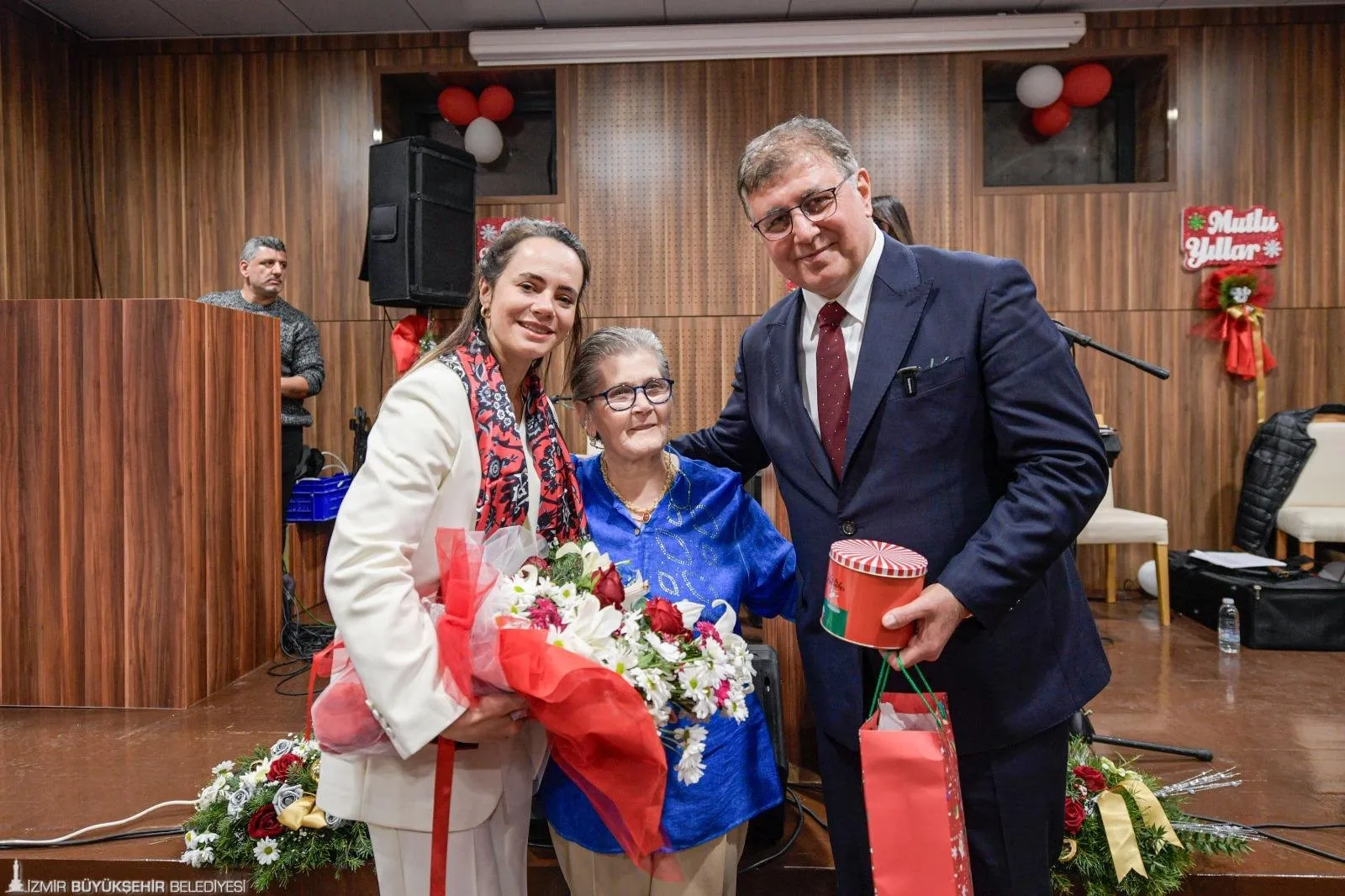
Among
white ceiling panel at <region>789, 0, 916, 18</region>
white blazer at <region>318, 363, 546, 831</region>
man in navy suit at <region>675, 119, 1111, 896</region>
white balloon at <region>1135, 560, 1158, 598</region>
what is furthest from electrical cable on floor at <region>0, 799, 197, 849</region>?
white ceiling panel at <region>789, 0, 916, 18</region>

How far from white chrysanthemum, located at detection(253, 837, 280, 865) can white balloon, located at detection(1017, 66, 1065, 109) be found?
5.65 metres

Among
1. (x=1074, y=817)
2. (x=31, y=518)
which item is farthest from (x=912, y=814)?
(x=31, y=518)

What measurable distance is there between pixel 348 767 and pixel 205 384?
2460 mm

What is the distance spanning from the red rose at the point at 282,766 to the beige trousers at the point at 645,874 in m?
1.10

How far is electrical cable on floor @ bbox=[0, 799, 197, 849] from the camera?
2033mm

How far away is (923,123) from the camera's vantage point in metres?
5.14

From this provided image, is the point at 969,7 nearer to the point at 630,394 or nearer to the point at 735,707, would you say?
the point at 630,394

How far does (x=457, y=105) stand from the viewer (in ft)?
17.8

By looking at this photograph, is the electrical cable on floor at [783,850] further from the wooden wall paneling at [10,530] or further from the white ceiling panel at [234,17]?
the white ceiling panel at [234,17]

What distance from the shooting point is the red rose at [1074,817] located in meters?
1.91

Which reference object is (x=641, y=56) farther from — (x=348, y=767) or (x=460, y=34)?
(x=348, y=767)

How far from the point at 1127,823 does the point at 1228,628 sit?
2.48 metres

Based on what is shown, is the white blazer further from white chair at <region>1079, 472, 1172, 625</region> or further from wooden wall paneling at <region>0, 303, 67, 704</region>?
white chair at <region>1079, 472, 1172, 625</region>

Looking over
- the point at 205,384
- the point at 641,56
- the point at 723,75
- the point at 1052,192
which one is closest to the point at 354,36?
the point at 641,56
